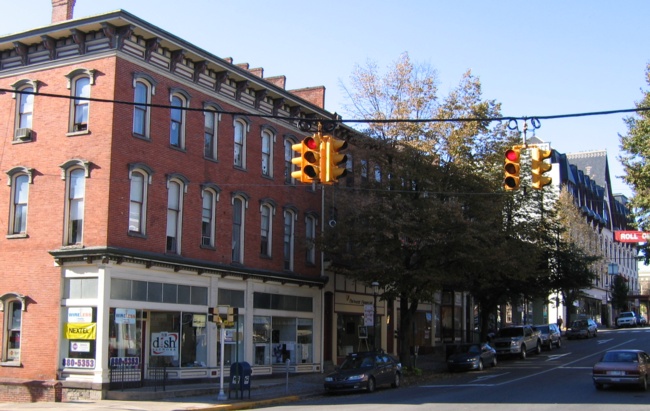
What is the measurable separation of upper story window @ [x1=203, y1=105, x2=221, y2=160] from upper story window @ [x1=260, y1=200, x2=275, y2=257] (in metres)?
3.91

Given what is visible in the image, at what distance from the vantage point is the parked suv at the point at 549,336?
159 feet

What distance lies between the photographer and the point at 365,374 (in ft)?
84.8

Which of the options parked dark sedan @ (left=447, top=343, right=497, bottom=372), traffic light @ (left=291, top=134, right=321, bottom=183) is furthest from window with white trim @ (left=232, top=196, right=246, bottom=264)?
traffic light @ (left=291, top=134, right=321, bottom=183)

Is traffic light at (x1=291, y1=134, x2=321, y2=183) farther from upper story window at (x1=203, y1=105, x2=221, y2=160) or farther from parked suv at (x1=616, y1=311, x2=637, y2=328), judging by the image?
parked suv at (x1=616, y1=311, x2=637, y2=328)

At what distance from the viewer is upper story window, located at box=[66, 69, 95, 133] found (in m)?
25.0

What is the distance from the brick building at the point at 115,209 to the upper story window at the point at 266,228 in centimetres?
160

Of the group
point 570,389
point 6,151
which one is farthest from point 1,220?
point 570,389

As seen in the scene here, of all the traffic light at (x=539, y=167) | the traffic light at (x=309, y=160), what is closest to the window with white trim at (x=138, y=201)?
the traffic light at (x=309, y=160)

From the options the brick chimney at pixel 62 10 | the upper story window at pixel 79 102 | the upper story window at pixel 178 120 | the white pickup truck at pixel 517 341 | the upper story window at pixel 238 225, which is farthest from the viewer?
the white pickup truck at pixel 517 341

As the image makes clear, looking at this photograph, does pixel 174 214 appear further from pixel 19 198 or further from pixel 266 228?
pixel 266 228

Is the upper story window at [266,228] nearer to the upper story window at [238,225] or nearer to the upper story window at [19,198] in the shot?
the upper story window at [238,225]

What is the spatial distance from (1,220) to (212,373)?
30.9 ft

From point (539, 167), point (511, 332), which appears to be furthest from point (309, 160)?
point (511, 332)

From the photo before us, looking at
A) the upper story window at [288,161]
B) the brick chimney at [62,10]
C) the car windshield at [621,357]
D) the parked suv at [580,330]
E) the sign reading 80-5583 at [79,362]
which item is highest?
the brick chimney at [62,10]
